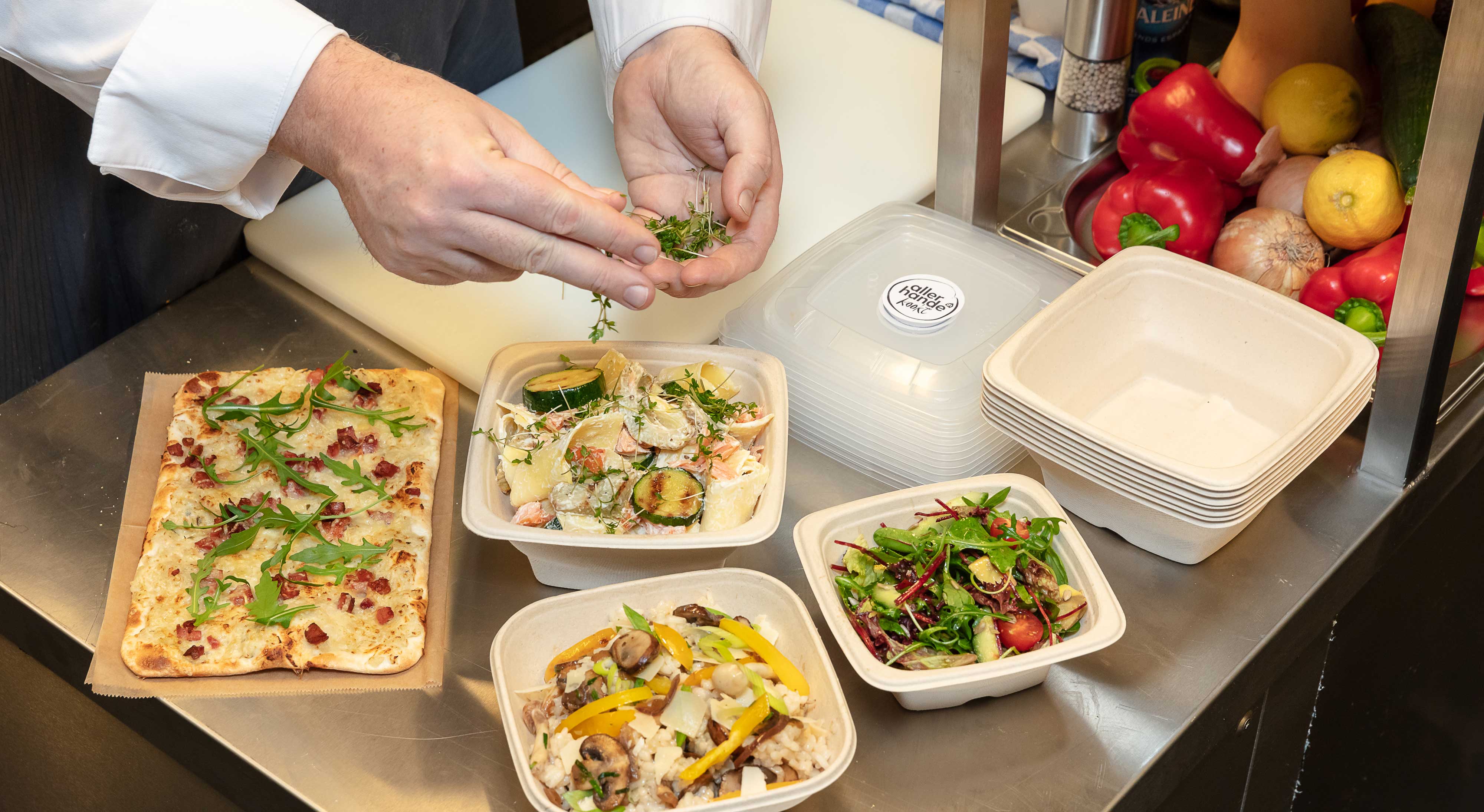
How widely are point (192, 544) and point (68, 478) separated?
23 centimetres

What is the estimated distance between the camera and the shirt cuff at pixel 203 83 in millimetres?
1008

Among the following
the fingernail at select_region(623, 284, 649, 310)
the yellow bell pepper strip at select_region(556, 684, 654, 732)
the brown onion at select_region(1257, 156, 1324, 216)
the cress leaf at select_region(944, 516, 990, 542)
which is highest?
the fingernail at select_region(623, 284, 649, 310)

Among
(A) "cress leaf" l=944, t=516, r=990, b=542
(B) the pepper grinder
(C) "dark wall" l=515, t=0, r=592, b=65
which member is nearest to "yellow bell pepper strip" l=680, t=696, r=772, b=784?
(A) "cress leaf" l=944, t=516, r=990, b=542

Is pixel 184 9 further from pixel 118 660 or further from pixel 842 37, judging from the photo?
pixel 842 37

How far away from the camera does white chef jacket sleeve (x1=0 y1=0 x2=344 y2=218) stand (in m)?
1.01

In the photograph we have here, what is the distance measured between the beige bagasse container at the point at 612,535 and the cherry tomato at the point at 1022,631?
21 cm

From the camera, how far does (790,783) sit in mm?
830

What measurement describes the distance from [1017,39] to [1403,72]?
552 millimetres

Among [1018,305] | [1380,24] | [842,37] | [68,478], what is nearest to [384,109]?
[68,478]

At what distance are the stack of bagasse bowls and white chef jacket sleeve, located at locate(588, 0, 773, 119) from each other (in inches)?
21.0

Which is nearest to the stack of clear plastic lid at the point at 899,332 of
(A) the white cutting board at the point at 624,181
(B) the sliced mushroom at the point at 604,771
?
(A) the white cutting board at the point at 624,181

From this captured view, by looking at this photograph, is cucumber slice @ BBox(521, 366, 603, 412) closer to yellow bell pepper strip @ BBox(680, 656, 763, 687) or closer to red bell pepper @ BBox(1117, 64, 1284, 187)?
yellow bell pepper strip @ BBox(680, 656, 763, 687)

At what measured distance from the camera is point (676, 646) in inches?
35.9

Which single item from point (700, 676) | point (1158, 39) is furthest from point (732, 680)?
point (1158, 39)
